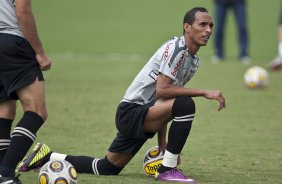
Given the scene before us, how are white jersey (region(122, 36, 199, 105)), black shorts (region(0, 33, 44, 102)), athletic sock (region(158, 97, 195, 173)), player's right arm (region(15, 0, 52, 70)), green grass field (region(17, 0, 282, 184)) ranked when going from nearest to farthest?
player's right arm (region(15, 0, 52, 70)) < black shorts (region(0, 33, 44, 102)) < athletic sock (region(158, 97, 195, 173)) < white jersey (region(122, 36, 199, 105)) < green grass field (region(17, 0, 282, 184))

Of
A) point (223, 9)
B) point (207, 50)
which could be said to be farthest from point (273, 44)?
point (223, 9)

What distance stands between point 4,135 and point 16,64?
798mm

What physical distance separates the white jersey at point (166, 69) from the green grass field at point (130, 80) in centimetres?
88

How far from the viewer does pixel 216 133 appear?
1209 centimetres

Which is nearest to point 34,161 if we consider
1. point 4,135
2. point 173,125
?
point 4,135

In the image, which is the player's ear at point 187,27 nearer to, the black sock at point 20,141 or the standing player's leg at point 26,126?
the standing player's leg at point 26,126

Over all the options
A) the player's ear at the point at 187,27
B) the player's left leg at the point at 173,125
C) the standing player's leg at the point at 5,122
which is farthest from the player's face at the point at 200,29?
the standing player's leg at the point at 5,122

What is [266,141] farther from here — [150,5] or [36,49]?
[150,5]

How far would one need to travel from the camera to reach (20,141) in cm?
768

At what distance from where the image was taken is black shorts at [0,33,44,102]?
771cm

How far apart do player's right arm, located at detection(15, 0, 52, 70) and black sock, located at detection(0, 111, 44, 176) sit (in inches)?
19.8

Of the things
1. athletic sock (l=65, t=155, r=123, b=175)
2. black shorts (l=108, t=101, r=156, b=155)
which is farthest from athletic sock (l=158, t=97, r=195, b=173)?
athletic sock (l=65, t=155, r=123, b=175)

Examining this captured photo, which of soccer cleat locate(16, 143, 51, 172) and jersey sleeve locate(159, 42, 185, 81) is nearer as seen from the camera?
jersey sleeve locate(159, 42, 185, 81)

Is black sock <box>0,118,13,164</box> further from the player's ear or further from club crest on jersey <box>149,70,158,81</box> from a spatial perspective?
the player's ear
